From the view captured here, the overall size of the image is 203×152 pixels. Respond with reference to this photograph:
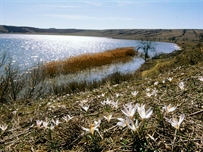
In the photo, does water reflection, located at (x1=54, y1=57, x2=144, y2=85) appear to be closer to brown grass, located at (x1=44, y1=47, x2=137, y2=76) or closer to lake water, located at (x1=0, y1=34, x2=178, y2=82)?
lake water, located at (x1=0, y1=34, x2=178, y2=82)

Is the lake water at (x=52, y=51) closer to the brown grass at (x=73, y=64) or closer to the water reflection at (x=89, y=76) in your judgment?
the water reflection at (x=89, y=76)

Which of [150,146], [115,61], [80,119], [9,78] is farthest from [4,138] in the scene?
[115,61]

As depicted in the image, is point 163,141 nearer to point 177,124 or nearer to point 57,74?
point 177,124

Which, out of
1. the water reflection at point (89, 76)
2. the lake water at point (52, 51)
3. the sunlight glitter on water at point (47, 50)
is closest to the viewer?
the water reflection at point (89, 76)

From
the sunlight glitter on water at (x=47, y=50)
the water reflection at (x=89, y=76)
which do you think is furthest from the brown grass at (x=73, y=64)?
the sunlight glitter on water at (x=47, y=50)

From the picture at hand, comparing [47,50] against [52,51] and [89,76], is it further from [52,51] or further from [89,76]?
[89,76]

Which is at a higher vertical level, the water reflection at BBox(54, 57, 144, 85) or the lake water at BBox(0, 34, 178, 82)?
the water reflection at BBox(54, 57, 144, 85)

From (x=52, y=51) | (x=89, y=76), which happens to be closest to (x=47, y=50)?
(x=52, y=51)

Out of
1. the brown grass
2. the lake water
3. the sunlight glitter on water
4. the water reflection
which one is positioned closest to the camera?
the water reflection

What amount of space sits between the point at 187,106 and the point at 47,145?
3.58ft

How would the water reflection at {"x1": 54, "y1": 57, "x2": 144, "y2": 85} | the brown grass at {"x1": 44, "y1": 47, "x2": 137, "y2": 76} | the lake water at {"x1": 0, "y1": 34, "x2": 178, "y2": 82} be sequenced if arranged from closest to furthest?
the water reflection at {"x1": 54, "y1": 57, "x2": 144, "y2": 85} → the brown grass at {"x1": 44, "y1": 47, "x2": 137, "y2": 76} → the lake water at {"x1": 0, "y1": 34, "x2": 178, "y2": 82}

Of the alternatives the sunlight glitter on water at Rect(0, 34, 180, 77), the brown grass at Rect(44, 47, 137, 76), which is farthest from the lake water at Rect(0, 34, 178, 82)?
the brown grass at Rect(44, 47, 137, 76)

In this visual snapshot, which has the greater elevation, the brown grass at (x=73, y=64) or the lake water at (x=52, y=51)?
the brown grass at (x=73, y=64)

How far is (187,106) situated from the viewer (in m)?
1.68
